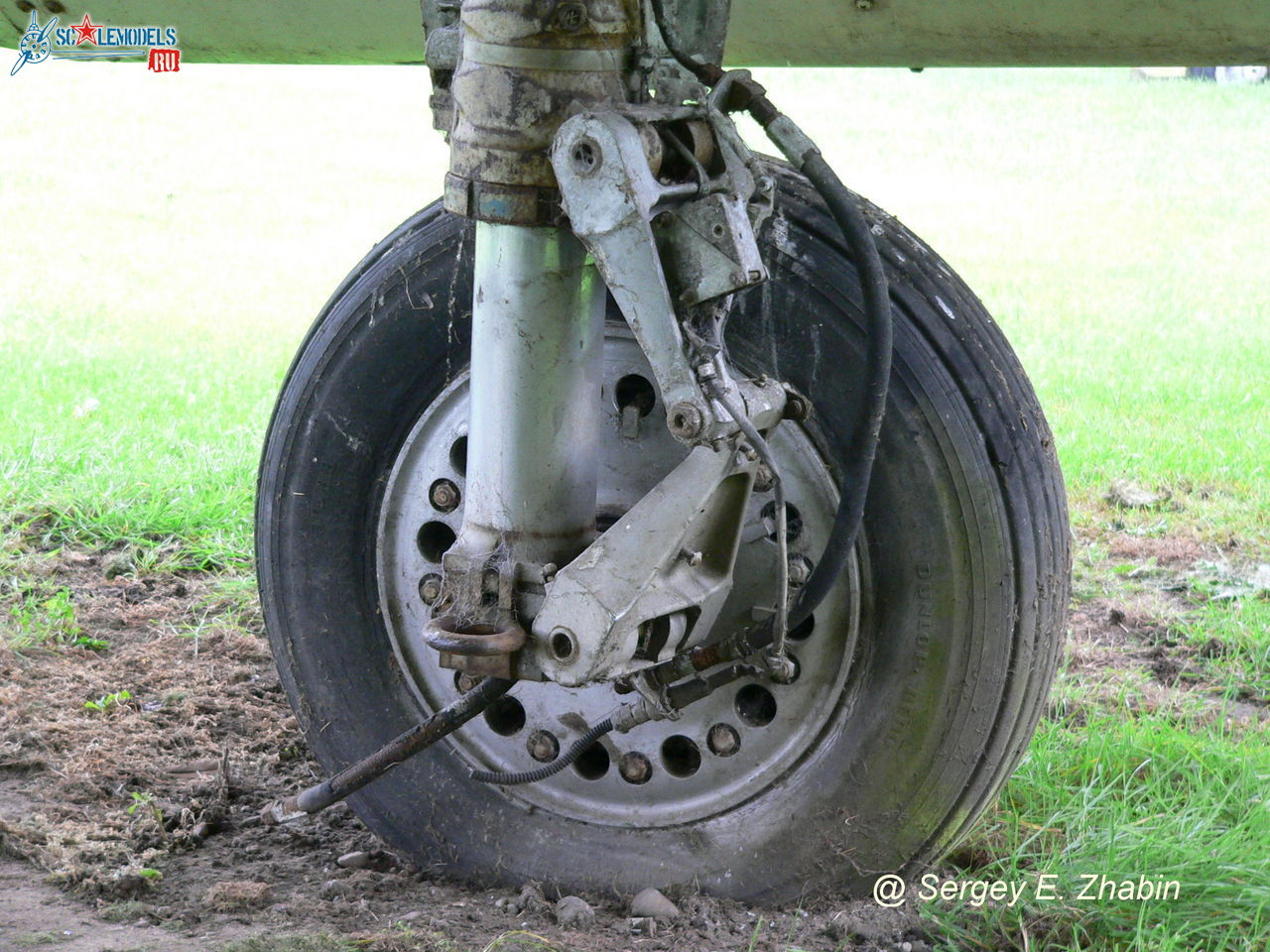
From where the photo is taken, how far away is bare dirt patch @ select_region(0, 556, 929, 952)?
1.77 m

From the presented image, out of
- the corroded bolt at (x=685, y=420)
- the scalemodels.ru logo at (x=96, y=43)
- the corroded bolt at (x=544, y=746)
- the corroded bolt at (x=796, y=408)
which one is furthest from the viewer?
the scalemodels.ru logo at (x=96, y=43)

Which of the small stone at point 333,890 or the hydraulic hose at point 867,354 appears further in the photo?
the small stone at point 333,890

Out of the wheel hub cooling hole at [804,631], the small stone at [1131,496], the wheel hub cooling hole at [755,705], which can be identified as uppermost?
the small stone at [1131,496]

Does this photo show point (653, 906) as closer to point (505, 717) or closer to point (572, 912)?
point (572, 912)

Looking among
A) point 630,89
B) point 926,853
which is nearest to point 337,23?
point 630,89

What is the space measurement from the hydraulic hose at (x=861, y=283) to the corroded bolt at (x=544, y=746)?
18.5 inches

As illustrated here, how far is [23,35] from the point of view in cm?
269

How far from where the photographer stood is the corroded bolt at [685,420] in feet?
4.81

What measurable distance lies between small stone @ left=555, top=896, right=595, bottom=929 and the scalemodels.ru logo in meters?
1.76

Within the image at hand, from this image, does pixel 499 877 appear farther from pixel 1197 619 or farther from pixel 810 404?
pixel 1197 619

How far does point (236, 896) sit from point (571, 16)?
3.90 ft

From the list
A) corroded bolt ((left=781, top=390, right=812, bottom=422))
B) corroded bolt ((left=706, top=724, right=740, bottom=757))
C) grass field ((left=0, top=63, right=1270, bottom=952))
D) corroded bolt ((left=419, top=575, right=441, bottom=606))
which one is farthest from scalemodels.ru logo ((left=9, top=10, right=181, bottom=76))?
corroded bolt ((left=706, top=724, right=740, bottom=757))

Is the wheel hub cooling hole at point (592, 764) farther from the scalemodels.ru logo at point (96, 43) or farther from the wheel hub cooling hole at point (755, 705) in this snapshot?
the scalemodels.ru logo at point (96, 43)

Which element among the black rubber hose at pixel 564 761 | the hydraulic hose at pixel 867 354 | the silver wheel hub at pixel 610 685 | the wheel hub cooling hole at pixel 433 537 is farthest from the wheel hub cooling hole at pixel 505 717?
the hydraulic hose at pixel 867 354
